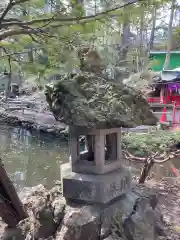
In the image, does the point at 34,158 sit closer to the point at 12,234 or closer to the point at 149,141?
the point at 149,141

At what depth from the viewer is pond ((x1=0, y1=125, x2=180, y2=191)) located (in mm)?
8953

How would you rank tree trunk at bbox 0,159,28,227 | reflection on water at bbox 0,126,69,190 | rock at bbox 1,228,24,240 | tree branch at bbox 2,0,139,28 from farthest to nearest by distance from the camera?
reflection on water at bbox 0,126,69,190
rock at bbox 1,228,24,240
tree trunk at bbox 0,159,28,227
tree branch at bbox 2,0,139,28

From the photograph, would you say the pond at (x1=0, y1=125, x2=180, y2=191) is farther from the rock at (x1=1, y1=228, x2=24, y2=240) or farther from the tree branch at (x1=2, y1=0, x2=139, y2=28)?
the tree branch at (x1=2, y1=0, x2=139, y2=28)

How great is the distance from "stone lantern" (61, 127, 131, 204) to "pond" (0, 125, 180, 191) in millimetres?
4271

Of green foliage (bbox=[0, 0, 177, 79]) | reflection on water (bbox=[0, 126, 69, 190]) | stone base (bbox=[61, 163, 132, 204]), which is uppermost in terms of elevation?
green foliage (bbox=[0, 0, 177, 79])

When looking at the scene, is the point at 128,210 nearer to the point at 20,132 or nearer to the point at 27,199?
the point at 27,199

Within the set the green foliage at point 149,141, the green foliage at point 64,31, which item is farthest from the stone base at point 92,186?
the green foliage at point 149,141

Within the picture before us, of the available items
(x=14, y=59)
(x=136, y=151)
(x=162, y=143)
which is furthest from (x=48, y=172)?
(x=14, y=59)

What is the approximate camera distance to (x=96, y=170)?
3789 millimetres

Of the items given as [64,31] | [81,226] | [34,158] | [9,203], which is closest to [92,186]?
[81,226]

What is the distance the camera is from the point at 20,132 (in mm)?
15586

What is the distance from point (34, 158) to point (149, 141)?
422 cm

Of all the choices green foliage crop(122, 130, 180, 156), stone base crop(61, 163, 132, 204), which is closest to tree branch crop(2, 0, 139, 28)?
stone base crop(61, 163, 132, 204)

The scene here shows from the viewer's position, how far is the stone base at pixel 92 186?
368 cm
